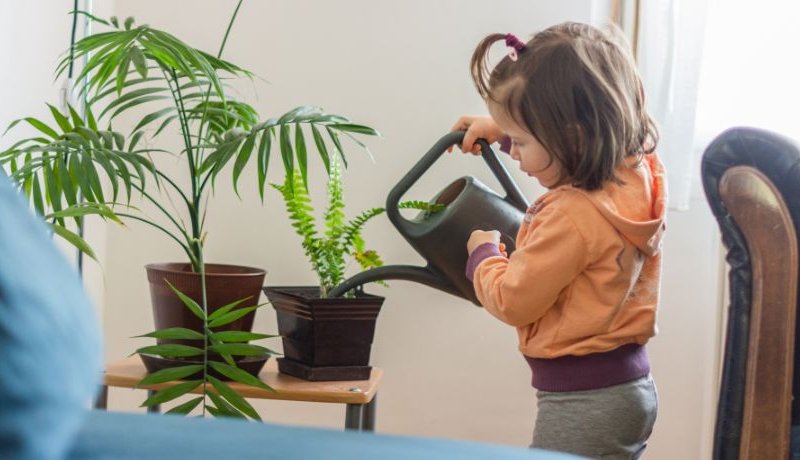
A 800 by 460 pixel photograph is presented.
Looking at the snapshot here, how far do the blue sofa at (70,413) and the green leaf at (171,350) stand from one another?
126 cm

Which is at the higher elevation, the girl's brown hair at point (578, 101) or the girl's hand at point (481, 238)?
the girl's brown hair at point (578, 101)

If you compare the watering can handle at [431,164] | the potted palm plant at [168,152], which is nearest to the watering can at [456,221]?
the watering can handle at [431,164]

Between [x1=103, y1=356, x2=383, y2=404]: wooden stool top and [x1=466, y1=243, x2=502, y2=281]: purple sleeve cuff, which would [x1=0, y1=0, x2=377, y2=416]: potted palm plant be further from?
[x1=466, y1=243, x2=502, y2=281]: purple sleeve cuff

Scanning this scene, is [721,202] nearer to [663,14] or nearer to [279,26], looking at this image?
[663,14]

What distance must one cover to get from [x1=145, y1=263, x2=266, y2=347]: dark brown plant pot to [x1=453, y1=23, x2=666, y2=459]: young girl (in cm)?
54

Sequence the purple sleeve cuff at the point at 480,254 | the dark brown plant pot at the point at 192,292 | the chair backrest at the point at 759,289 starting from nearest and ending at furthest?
the chair backrest at the point at 759,289
the purple sleeve cuff at the point at 480,254
the dark brown plant pot at the point at 192,292

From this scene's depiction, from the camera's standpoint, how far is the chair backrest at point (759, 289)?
1123 millimetres

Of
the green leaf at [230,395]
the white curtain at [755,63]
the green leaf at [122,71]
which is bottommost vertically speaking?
the green leaf at [230,395]

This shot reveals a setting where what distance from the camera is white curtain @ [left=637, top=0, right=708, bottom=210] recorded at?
2230 millimetres

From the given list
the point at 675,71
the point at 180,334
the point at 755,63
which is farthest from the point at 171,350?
the point at 755,63

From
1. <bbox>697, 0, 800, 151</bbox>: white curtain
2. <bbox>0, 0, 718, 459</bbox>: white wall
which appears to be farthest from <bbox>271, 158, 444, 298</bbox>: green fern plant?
<bbox>697, 0, 800, 151</bbox>: white curtain

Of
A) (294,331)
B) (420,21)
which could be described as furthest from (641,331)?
(420,21)

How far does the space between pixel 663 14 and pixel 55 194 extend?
139cm

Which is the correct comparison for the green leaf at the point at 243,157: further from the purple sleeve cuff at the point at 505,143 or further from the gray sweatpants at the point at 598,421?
the gray sweatpants at the point at 598,421
